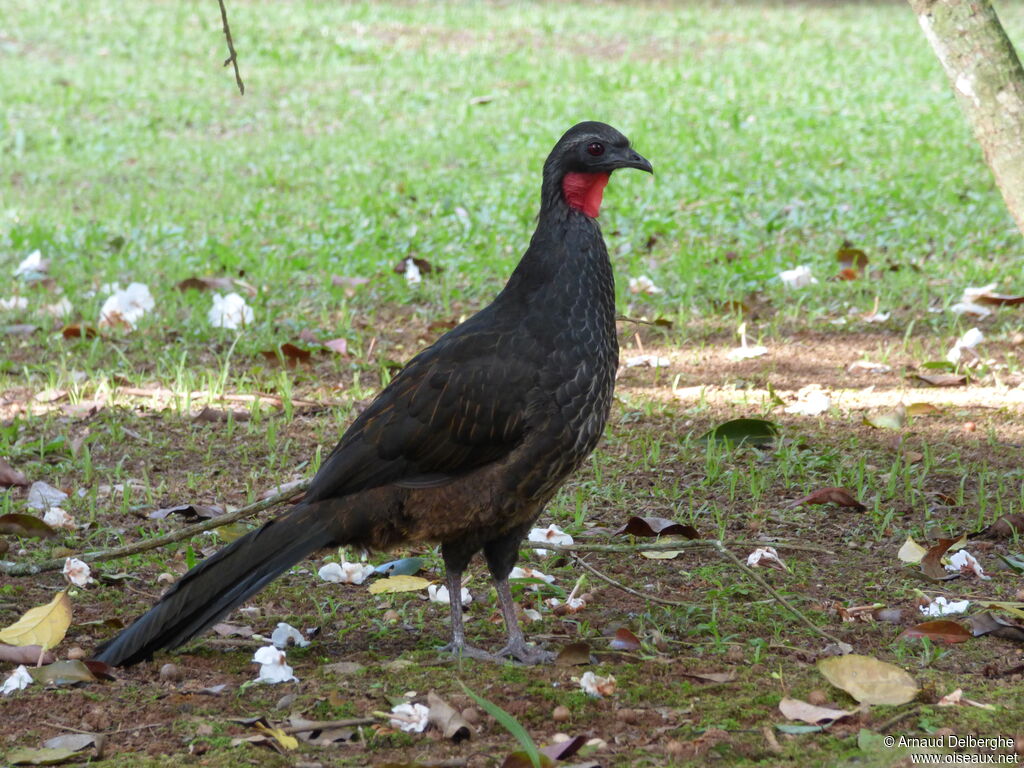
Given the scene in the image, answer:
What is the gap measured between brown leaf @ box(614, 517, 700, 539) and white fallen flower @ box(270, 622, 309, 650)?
1.23 metres

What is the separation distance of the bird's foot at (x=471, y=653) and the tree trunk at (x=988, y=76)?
2243 mm

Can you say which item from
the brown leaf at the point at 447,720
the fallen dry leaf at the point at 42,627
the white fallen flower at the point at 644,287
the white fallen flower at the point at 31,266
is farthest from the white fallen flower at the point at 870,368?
the white fallen flower at the point at 31,266

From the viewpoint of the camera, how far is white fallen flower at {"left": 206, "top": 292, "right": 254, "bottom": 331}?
6477 mm

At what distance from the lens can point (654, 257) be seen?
7.68 meters

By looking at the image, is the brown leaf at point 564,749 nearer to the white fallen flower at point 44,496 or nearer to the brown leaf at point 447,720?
the brown leaf at point 447,720

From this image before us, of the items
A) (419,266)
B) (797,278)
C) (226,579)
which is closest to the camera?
(226,579)

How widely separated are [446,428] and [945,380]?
117 inches

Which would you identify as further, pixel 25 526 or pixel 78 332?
pixel 78 332

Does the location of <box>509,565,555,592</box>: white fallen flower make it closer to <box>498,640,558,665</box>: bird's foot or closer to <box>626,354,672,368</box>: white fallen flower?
<box>498,640,558,665</box>: bird's foot

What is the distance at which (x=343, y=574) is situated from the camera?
4008mm

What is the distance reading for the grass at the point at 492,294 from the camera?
3.21m

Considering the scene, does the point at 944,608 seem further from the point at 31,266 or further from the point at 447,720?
the point at 31,266

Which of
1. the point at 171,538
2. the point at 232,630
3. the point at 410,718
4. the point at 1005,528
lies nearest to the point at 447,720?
the point at 410,718

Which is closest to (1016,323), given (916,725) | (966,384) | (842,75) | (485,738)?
(966,384)
